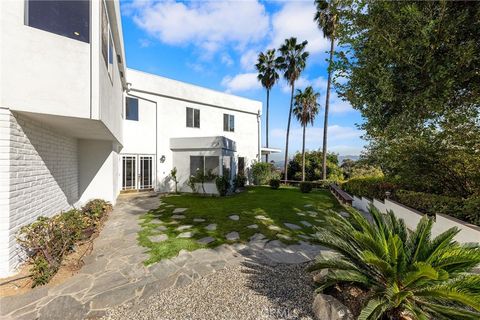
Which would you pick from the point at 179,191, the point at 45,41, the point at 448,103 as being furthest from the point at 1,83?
the point at 179,191

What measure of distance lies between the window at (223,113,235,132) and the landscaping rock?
16.0 metres

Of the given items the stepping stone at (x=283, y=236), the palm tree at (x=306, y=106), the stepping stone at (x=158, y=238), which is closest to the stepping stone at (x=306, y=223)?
the stepping stone at (x=283, y=236)

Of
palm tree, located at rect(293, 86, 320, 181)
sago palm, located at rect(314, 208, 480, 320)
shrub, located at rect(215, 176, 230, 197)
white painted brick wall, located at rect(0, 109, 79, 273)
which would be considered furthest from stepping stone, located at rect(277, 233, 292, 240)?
palm tree, located at rect(293, 86, 320, 181)

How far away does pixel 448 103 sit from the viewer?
4547 millimetres

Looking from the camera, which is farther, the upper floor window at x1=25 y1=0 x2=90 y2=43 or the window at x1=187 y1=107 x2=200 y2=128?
the window at x1=187 y1=107 x2=200 y2=128

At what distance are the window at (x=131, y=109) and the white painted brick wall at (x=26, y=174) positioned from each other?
6457mm

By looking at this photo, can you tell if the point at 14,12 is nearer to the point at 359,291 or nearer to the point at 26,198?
the point at 26,198

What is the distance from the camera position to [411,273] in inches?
96.1

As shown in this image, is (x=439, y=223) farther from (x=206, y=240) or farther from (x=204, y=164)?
(x=204, y=164)

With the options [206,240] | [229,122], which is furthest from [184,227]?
[229,122]

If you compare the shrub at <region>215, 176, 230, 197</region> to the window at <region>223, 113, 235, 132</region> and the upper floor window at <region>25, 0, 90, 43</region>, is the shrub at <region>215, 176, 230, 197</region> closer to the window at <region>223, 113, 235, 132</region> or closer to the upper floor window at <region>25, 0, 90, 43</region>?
the window at <region>223, 113, 235, 132</region>

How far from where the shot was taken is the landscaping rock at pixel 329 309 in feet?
9.11

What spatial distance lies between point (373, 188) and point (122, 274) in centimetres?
1039

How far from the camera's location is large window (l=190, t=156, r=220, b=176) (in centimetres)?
1424
